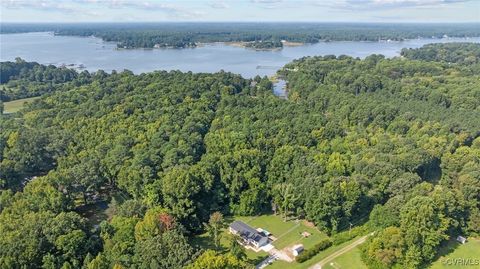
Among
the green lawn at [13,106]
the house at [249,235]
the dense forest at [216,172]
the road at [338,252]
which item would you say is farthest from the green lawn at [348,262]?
the green lawn at [13,106]

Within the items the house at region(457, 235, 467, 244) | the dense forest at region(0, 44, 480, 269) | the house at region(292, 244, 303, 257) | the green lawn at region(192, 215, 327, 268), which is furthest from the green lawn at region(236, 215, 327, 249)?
the house at region(457, 235, 467, 244)

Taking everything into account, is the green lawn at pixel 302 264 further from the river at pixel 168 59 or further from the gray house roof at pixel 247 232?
the river at pixel 168 59

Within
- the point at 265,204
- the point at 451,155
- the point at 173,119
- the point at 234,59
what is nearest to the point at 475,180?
the point at 451,155

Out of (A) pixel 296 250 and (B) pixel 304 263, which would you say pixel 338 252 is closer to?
(B) pixel 304 263

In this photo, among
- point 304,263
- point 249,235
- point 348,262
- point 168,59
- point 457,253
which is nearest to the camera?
point 304,263

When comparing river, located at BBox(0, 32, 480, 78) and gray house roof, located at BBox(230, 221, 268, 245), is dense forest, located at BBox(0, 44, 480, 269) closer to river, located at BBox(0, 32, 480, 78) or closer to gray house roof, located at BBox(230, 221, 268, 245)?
gray house roof, located at BBox(230, 221, 268, 245)

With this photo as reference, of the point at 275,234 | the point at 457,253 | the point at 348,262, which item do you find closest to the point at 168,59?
the point at 275,234

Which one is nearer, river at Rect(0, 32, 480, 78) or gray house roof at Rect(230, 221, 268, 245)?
gray house roof at Rect(230, 221, 268, 245)
